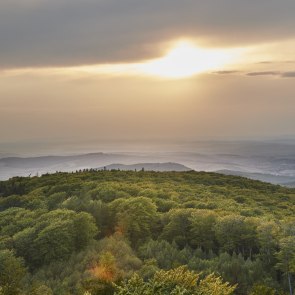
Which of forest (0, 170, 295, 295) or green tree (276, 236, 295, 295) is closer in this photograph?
forest (0, 170, 295, 295)

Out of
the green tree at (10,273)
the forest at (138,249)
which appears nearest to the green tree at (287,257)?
the forest at (138,249)

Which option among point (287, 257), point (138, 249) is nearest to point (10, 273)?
point (138, 249)

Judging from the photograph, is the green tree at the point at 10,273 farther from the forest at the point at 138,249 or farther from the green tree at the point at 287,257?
the green tree at the point at 287,257

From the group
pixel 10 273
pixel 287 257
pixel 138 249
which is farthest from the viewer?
pixel 138 249

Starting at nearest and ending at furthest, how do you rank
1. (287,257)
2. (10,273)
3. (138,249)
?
(10,273)
(287,257)
(138,249)

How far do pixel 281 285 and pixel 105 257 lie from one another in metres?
23.9

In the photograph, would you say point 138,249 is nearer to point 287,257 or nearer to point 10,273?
point 10,273

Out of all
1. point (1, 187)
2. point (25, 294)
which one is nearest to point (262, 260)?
point (25, 294)

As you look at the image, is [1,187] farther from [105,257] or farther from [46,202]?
[105,257]


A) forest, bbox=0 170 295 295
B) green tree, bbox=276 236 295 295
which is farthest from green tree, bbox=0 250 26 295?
green tree, bbox=276 236 295 295

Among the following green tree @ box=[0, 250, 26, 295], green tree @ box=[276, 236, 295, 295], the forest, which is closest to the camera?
green tree @ box=[0, 250, 26, 295]

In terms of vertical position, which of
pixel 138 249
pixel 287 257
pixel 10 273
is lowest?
pixel 138 249

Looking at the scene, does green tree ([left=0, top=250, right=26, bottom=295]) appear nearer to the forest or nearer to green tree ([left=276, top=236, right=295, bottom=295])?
the forest

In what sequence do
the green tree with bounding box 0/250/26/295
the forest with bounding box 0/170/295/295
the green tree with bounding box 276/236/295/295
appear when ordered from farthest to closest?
the green tree with bounding box 276/236/295/295
the forest with bounding box 0/170/295/295
the green tree with bounding box 0/250/26/295
